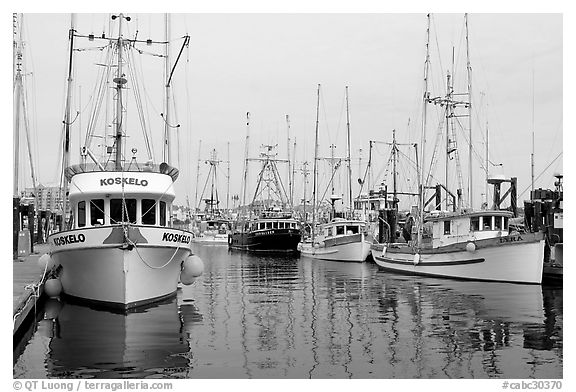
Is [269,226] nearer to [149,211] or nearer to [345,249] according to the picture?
[345,249]

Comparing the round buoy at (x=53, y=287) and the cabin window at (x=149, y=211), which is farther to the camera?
the round buoy at (x=53, y=287)

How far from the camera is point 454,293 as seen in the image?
23.0 m

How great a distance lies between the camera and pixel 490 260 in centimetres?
2638

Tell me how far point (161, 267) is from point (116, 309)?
1.79 m

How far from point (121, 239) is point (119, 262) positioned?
601 millimetres

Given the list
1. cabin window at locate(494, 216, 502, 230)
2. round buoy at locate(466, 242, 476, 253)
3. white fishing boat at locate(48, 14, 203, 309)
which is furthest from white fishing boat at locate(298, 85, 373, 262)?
white fishing boat at locate(48, 14, 203, 309)

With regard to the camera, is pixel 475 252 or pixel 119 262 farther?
pixel 475 252

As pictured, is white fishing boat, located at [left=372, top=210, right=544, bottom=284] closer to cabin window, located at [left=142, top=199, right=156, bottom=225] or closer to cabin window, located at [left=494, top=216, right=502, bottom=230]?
cabin window, located at [left=494, top=216, right=502, bottom=230]

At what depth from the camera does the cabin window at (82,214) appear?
1878cm

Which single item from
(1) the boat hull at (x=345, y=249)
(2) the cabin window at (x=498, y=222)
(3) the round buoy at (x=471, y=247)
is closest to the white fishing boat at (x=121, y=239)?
(3) the round buoy at (x=471, y=247)

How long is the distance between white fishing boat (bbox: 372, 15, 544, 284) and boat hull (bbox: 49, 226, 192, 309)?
13.3 metres

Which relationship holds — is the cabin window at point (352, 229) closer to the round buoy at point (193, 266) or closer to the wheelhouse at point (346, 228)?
the wheelhouse at point (346, 228)

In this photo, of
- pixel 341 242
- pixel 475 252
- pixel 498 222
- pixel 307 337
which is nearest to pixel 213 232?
pixel 341 242

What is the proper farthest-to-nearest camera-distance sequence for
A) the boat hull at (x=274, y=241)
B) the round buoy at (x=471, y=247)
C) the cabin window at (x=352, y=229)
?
the boat hull at (x=274, y=241), the cabin window at (x=352, y=229), the round buoy at (x=471, y=247)
